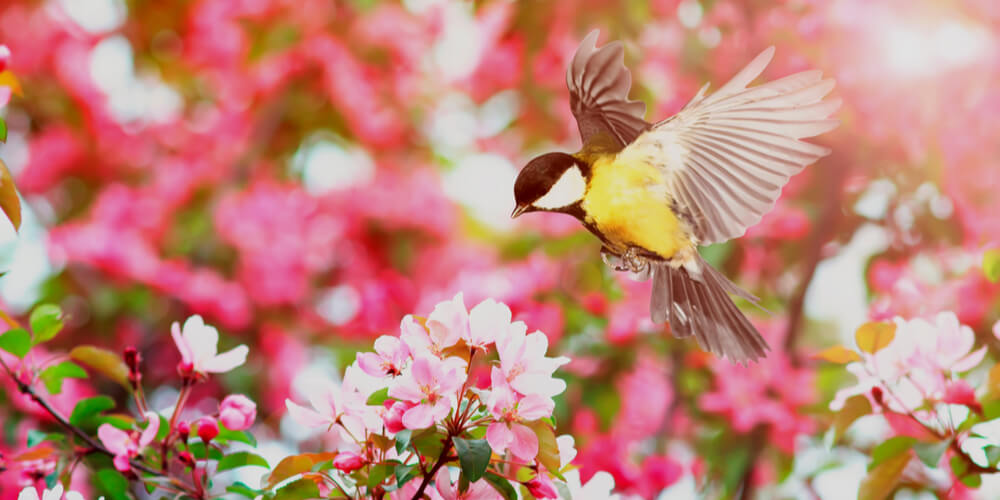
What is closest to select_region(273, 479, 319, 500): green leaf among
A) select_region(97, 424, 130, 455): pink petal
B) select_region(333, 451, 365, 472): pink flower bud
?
select_region(333, 451, 365, 472): pink flower bud

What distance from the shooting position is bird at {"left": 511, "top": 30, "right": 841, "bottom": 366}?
79 cm

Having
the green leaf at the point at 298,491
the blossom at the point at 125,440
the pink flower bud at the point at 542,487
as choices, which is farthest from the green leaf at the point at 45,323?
the pink flower bud at the point at 542,487

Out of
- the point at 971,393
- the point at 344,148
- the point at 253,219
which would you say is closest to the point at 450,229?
the point at 344,148

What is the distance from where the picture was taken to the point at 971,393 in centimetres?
112

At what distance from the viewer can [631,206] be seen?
942 millimetres

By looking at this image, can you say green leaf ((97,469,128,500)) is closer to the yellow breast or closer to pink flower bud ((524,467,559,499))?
pink flower bud ((524,467,559,499))

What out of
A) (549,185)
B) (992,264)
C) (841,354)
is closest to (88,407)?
(549,185)

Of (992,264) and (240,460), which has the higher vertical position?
(240,460)

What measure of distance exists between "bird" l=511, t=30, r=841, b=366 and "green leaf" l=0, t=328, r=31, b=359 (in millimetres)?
614

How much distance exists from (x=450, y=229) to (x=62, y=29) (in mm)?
1845

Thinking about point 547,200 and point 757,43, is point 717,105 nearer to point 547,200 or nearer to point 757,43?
point 547,200

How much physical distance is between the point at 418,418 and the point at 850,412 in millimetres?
655

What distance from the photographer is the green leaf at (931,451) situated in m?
1.06

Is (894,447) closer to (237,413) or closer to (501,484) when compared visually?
(501,484)
